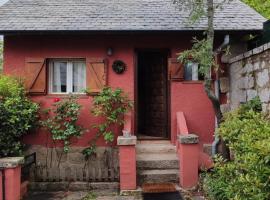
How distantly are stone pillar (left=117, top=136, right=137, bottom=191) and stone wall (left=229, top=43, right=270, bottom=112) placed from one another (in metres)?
2.62

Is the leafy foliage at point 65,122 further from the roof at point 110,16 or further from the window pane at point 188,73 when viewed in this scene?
the window pane at point 188,73

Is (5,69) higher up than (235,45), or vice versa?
(235,45)

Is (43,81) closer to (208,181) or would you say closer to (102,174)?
(102,174)

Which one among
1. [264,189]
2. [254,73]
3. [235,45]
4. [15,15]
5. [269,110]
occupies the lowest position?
[264,189]

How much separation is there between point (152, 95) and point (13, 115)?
157 inches

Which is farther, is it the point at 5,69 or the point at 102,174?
the point at 5,69

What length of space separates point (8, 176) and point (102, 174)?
7.27 ft

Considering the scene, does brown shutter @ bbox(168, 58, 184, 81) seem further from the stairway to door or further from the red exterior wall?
the stairway to door

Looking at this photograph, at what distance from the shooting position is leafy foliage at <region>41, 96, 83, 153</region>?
812 cm

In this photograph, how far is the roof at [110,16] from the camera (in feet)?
27.3

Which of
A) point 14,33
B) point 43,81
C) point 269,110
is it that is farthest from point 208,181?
point 14,33

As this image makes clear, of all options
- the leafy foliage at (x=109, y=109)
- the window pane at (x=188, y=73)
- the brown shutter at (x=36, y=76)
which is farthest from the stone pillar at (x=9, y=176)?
the window pane at (x=188, y=73)

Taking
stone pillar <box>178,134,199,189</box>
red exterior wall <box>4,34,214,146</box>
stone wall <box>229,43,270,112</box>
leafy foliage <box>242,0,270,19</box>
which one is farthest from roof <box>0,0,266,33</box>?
leafy foliage <box>242,0,270,19</box>

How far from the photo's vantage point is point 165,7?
9742 mm
